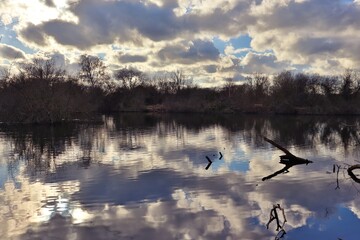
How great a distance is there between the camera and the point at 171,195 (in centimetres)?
1281

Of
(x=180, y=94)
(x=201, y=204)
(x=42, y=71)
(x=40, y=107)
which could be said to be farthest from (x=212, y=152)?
(x=180, y=94)

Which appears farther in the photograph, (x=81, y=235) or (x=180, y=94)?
(x=180, y=94)

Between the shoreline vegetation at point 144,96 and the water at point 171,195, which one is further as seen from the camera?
the shoreline vegetation at point 144,96

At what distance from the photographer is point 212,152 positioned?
23109 mm

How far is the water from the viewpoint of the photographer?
951 cm

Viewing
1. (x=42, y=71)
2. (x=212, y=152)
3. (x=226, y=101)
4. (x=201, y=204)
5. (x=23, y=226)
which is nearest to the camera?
(x=23, y=226)

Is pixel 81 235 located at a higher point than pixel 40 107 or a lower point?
lower

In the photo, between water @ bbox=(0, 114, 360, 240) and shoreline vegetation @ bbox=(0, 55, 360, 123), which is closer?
water @ bbox=(0, 114, 360, 240)

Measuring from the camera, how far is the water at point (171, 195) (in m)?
9.51

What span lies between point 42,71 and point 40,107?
6704 millimetres

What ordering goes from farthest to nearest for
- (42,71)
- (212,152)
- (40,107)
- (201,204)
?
(42,71)
(40,107)
(212,152)
(201,204)

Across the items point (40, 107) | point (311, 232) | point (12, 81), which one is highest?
point (12, 81)

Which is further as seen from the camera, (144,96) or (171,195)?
(144,96)

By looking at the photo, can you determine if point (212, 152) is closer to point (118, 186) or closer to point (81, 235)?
point (118, 186)
